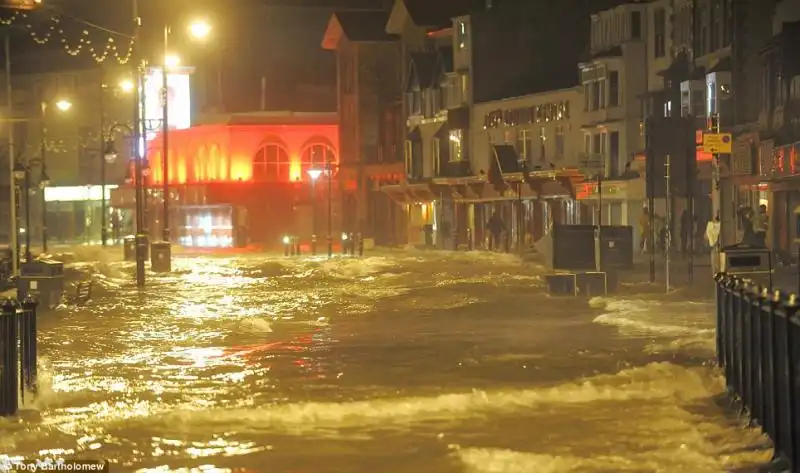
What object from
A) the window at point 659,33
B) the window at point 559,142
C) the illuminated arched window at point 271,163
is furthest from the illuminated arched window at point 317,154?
the window at point 659,33

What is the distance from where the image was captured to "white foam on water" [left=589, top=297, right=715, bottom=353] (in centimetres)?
1936

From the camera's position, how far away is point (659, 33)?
188ft

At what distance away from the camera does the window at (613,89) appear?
195 feet

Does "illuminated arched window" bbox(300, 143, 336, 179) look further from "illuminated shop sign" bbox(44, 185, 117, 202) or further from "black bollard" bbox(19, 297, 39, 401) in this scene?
"black bollard" bbox(19, 297, 39, 401)

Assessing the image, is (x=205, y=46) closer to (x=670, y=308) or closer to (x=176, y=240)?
(x=176, y=240)

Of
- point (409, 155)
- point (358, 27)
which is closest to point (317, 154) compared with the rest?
point (358, 27)

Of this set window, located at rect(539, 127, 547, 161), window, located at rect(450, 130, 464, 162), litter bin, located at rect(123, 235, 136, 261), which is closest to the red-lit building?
window, located at rect(450, 130, 464, 162)

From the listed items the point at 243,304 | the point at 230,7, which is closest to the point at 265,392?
the point at 243,304

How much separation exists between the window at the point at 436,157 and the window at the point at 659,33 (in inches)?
823

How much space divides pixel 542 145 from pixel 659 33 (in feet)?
33.9

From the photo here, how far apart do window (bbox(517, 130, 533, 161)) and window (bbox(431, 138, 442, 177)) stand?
9.07 meters

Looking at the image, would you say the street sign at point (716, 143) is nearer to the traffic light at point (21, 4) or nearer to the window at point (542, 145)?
the traffic light at point (21, 4)

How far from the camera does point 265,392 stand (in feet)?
49.6

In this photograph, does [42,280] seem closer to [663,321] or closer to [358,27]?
[663,321]
